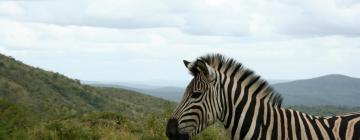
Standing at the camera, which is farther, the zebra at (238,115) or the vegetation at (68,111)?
the vegetation at (68,111)

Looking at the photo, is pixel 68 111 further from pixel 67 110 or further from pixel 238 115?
pixel 238 115

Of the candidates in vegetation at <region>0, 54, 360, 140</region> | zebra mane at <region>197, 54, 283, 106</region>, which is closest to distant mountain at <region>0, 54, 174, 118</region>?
vegetation at <region>0, 54, 360, 140</region>

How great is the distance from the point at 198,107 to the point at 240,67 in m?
0.77

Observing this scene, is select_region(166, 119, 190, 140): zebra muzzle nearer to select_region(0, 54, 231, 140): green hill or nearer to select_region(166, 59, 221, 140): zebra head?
select_region(166, 59, 221, 140): zebra head

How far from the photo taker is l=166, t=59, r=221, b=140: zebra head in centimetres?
637

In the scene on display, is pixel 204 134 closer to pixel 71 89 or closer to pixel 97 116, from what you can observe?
pixel 97 116

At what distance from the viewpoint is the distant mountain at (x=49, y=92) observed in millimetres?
50188

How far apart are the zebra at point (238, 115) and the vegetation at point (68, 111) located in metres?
6.61

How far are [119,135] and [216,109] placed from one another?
8062mm

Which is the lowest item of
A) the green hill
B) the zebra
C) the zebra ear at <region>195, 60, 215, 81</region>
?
the green hill

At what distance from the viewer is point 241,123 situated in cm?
644

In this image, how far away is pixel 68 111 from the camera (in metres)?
40.8

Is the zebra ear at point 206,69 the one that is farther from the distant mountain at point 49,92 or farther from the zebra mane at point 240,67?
the distant mountain at point 49,92

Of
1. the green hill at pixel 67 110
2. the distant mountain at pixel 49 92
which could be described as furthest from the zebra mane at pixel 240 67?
the distant mountain at pixel 49 92
